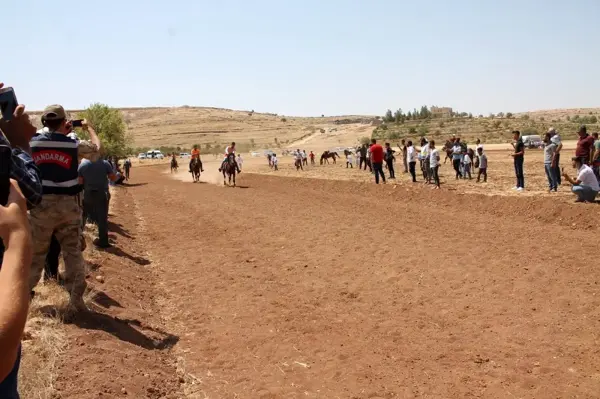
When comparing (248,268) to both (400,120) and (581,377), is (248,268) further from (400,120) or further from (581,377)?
(400,120)

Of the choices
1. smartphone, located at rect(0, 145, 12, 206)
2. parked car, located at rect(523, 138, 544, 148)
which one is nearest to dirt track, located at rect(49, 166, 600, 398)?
smartphone, located at rect(0, 145, 12, 206)

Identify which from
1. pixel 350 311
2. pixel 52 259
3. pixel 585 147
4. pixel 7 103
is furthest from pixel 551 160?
pixel 7 103

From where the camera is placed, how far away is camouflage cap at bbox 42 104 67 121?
6.35 m

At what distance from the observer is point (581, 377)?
5625 millimetres

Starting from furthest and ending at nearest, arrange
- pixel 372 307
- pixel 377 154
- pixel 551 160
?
pixel 377 154 < pixel 551 160 < pixel 372 307

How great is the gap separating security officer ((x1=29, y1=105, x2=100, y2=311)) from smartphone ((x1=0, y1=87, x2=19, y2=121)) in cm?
243

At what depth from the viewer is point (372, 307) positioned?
26.7ft

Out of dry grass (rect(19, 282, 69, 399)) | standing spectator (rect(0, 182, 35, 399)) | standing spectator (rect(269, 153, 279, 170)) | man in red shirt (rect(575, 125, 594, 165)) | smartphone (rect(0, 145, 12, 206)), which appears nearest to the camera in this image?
standing spectator (rect(0, 182, 35, 399))

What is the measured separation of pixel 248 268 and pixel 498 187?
13.3 m

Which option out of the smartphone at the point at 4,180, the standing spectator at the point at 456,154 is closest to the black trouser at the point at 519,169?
the standing spectator at the point at 456,154

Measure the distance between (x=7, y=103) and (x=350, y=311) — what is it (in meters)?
5.34

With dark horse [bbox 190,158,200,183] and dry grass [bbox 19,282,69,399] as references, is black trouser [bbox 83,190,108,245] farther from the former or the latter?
dark horse [bbox 190,158,200,183]

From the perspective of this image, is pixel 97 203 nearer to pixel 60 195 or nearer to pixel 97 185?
pixel 97 185

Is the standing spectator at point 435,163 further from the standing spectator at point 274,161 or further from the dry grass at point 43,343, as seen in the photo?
the standing spectator at point 274,161
